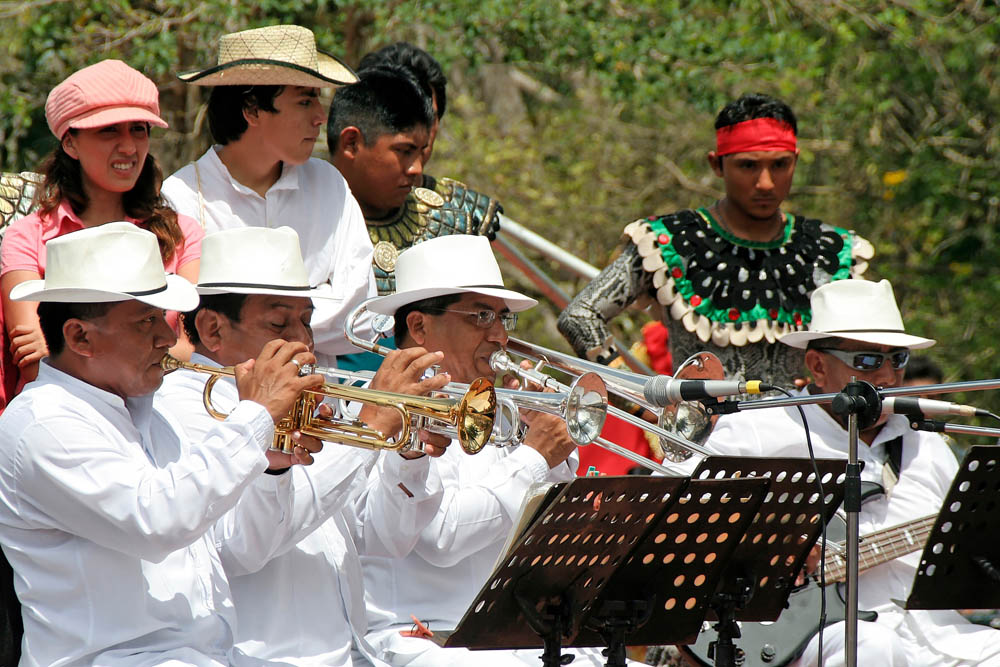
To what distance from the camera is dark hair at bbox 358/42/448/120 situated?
727 cm

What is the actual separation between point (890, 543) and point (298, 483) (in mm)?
2614

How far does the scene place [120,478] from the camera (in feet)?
12.5

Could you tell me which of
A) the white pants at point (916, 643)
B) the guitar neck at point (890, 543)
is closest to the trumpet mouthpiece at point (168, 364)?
the white pants at point (916, 643)

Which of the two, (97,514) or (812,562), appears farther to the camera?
(812,562)

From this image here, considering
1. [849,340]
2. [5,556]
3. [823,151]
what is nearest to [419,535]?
[5,556]

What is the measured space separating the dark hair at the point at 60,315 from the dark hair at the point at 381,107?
2.72 metres

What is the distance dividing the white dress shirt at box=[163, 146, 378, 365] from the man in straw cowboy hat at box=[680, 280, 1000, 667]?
5.38 ft

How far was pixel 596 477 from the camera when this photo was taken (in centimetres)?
393

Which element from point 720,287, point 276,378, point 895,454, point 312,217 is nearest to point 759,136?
point 720,287

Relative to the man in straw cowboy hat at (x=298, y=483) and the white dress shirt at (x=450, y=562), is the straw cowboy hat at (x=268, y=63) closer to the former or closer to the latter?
the man in straw cowboy hat at (x=298, y=483)

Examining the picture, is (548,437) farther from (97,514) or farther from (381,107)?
(381,107)

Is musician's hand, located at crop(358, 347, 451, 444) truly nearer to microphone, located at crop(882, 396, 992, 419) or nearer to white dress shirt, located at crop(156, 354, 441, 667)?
white dress shirt, located at crop(156, 354, 441, 667)

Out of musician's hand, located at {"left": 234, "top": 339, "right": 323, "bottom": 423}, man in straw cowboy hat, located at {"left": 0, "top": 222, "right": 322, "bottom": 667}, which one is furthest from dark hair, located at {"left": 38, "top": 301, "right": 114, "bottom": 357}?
musician's hand, located at {"left": 234, "top": 339, "right": 323, "bottom": 423}

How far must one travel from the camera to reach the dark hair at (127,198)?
5.20m
